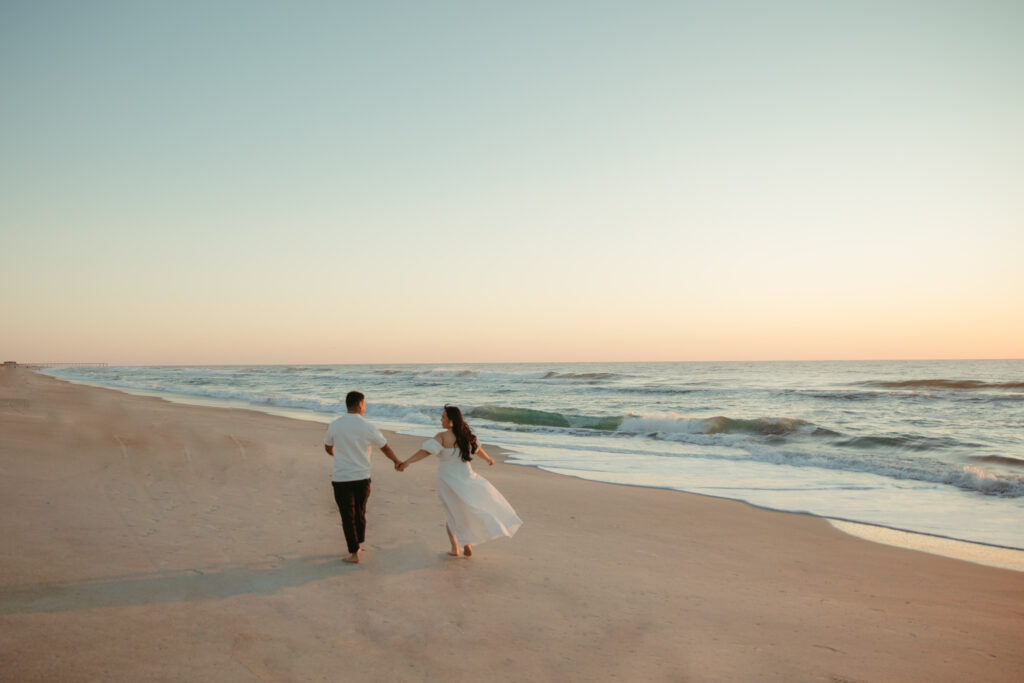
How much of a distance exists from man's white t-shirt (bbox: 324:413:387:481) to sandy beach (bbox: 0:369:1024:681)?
87 centimetres

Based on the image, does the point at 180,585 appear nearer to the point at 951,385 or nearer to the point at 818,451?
the point at 818,451

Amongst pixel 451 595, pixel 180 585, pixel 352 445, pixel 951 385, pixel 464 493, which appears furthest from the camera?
pixel 951 385

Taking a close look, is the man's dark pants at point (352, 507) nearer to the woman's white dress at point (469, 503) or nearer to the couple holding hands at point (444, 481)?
the couple holding hands at point (444, 481)

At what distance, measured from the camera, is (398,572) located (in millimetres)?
5762

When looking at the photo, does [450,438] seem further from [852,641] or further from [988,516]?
[988,516]

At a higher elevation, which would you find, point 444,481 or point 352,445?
point 352,445

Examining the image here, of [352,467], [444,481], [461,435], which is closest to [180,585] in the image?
[352,467]

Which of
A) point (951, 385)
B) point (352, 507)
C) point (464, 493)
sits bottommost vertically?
point (951, 385)

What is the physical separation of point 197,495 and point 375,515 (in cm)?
262

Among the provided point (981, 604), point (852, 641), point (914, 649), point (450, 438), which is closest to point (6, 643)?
point (450, 438)

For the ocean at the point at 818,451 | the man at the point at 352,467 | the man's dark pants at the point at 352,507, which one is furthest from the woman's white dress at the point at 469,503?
the ocean at the point at 818,451

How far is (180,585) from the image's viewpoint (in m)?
5.11

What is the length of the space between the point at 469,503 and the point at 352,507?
1178mm

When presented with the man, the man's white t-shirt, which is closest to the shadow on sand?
the man
